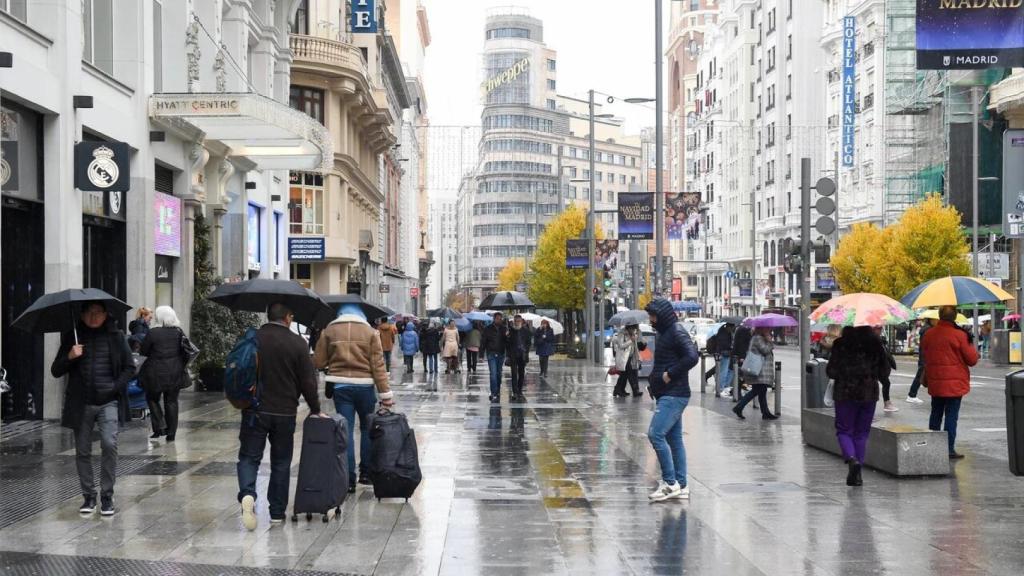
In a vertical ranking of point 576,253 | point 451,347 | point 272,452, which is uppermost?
point 576,253

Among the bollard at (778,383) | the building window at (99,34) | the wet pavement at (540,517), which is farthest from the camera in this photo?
the building window at (99,34)

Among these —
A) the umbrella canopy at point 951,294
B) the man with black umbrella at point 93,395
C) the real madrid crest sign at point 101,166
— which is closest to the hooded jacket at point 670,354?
the man with black umbrella at point 93,395

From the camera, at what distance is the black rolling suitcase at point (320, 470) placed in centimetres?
985

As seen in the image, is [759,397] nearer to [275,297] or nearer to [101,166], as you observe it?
[101,166]

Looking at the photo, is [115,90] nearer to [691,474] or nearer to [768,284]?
[691,474]

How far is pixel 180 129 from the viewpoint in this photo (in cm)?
2470

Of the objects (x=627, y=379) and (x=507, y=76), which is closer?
(x=627, y=379)

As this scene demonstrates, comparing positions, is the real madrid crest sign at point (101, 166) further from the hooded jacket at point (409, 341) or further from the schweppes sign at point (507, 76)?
the schweppes sign at point (507, 76)

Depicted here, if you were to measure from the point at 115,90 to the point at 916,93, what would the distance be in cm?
5079

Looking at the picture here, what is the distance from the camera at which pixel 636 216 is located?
123 ft

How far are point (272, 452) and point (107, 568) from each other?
1.92 metres

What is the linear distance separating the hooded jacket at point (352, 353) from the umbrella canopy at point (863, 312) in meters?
5.99

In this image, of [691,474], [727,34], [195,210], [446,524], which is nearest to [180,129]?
[195,210]

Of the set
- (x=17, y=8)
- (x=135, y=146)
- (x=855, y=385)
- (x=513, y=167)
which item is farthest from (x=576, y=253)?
(x=513, y=167)
